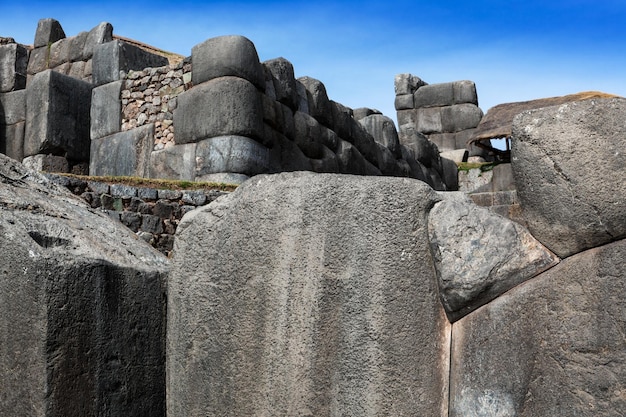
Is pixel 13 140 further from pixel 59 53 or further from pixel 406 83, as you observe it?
pixel 406 83

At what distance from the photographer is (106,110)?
42.1ft

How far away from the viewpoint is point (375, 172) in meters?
14.9

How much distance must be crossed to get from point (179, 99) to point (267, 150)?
148cm

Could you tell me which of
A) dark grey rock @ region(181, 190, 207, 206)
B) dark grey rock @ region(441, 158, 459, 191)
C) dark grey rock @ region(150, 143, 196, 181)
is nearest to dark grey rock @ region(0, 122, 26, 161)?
dark grey rock @ region(150, 143, 196, 181)

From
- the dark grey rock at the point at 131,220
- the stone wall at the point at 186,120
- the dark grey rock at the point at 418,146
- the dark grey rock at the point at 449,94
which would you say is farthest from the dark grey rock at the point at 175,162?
the dark grey rock at the point at 449,94

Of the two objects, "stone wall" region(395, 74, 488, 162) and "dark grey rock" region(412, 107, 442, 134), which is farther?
"dark grey rock" region(412, 107, 442, 134)

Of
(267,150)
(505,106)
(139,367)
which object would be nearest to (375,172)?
(267,150)

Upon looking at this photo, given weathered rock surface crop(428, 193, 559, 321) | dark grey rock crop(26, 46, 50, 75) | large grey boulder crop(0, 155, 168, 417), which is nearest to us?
weathered rock surface crop(428, 193, 559, 321)

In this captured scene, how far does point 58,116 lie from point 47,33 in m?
4.81

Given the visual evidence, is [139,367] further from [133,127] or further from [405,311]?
[133,127]

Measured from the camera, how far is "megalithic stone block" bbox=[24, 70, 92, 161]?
12820 millimetres

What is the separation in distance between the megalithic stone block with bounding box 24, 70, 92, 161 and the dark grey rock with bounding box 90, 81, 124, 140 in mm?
A: 344

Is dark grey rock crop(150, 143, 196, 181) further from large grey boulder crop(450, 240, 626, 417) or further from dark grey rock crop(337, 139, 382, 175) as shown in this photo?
large grey boulder crop(450, 240, 626, 417)

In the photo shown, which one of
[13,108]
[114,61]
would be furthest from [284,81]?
[13,108]
